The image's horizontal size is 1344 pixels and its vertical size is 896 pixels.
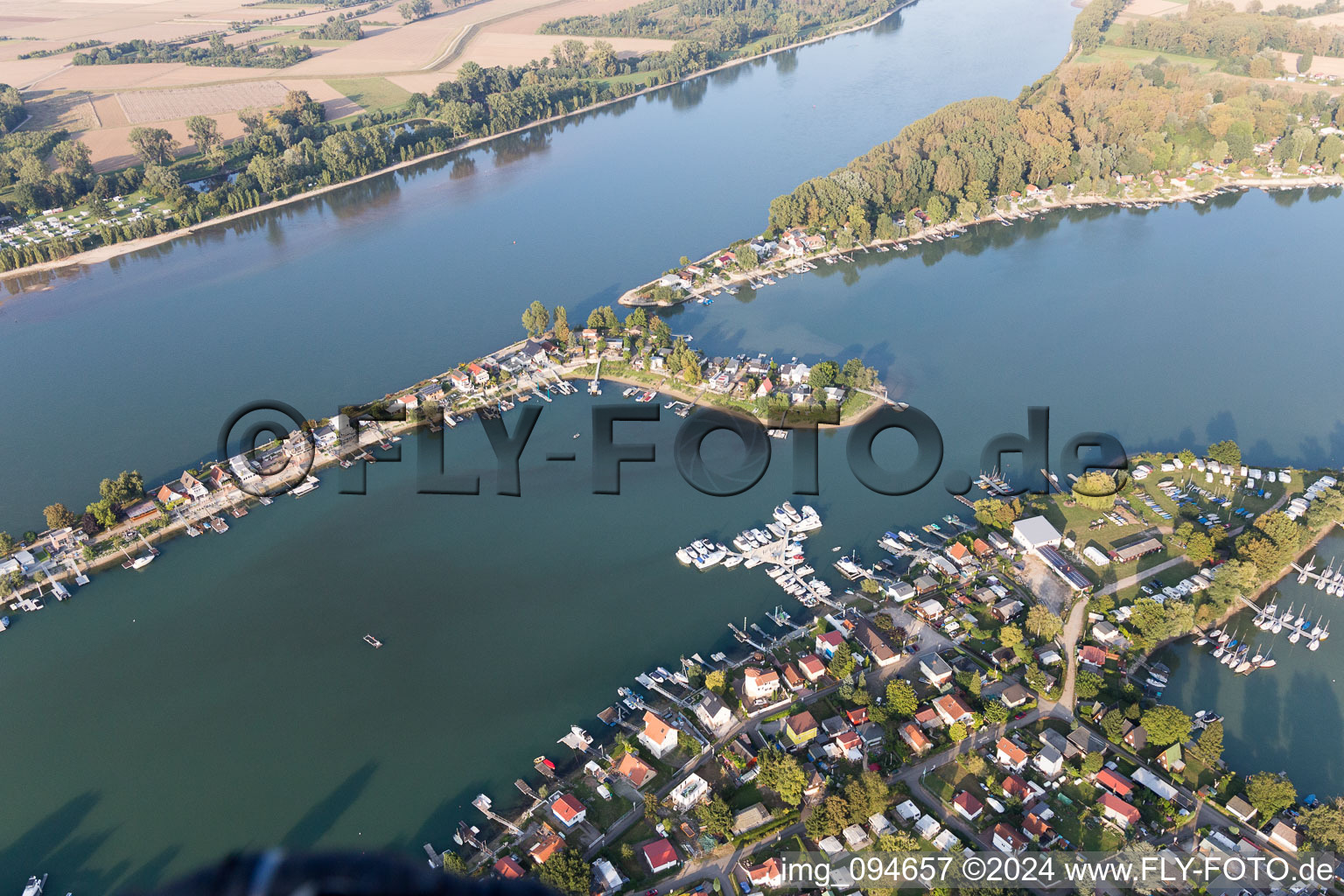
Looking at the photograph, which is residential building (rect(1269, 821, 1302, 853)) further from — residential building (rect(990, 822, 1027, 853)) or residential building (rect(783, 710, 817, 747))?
residential building (rect(783, 710, 817, 747))

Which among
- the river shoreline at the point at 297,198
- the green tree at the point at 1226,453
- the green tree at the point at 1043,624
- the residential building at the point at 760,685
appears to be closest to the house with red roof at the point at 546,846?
the residential building at the point at 760,685

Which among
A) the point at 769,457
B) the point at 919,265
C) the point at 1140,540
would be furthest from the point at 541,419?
the point at 919,265

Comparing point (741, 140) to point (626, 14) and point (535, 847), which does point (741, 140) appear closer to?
point (626, 14)

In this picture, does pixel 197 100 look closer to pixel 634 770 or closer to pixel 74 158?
pixel 74 158

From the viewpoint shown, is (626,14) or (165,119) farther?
(626,14)

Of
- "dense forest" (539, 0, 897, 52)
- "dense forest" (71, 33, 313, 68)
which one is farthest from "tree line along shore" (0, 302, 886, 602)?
"dense forest" (71, 33, 313, 68)

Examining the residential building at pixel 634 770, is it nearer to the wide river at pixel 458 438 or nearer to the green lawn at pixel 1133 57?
the wide river at pixel 458 438

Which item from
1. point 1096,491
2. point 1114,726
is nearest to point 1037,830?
point 1114,726
